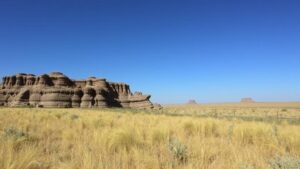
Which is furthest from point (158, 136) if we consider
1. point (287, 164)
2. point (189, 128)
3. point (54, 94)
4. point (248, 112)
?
point (54, 94)

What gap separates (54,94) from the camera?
2785 inches

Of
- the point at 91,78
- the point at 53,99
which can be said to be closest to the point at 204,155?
the point at 53,99

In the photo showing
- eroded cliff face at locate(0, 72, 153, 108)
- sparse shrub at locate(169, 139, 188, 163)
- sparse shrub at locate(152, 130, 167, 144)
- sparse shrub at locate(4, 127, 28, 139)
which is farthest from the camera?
eroded cliff face at locate(0, 72, 153, 108)

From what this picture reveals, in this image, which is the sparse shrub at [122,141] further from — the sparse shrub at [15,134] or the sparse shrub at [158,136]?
the sparse shrub at [15,134]

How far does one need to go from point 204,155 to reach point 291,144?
2345 mm

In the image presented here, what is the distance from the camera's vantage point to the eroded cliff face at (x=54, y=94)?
70569mm

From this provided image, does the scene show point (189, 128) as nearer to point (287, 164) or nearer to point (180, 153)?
point (180, 153)

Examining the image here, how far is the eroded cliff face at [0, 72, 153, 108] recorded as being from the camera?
70569mm

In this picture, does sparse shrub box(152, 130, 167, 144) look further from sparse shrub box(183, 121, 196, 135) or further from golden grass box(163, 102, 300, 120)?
golden grass box(163, 102, 300, 120)

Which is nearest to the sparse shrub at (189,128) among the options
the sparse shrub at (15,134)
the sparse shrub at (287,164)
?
the sparse shrub at (287,164)

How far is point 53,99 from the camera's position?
69250 millimetres

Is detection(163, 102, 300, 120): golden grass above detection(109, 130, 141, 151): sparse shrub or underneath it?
underneath

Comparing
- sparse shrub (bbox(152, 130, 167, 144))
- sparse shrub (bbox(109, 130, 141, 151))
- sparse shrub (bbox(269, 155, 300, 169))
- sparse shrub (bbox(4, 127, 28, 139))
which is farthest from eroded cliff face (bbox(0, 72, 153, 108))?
sparse shrub (bbox(269, 155, 300, 169))

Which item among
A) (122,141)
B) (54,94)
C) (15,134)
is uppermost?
(54,94)
